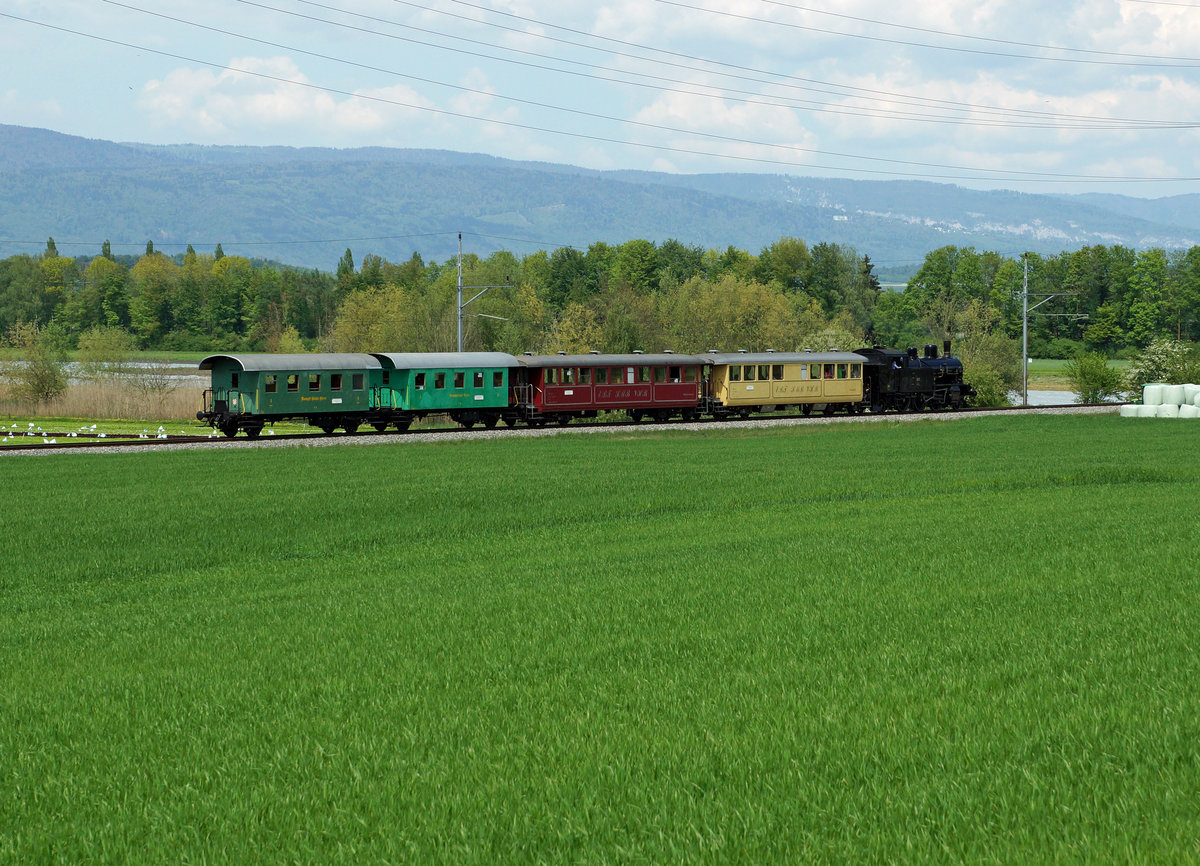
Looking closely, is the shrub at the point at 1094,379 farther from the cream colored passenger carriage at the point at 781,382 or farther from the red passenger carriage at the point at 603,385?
the red passenger carriage at the point at 603,385

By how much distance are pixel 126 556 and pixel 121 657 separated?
7.30 meters

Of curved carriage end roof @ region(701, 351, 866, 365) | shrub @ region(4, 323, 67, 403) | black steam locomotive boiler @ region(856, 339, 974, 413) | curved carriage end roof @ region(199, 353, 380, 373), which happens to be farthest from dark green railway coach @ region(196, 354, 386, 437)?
shrub @ region(4, 323, 67, 403)

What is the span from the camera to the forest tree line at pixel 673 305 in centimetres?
10919

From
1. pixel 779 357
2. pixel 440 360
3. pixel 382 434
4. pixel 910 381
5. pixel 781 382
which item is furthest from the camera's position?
pixel 910 381

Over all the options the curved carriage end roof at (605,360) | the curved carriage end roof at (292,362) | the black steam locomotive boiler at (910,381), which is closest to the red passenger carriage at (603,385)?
the curved carriage end roof at (605,360)

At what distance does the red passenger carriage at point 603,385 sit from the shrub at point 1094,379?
4388 cm

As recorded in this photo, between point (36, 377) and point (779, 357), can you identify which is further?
point (36, 377)

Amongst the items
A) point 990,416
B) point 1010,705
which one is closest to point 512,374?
point 990,416

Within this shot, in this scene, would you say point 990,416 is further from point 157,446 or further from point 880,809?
point 880,809

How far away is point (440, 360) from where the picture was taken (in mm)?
48750

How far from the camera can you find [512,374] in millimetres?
50875

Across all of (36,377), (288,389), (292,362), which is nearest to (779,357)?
(292,362)

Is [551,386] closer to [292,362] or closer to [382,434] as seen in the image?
[382,434]

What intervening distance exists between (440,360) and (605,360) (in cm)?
800
